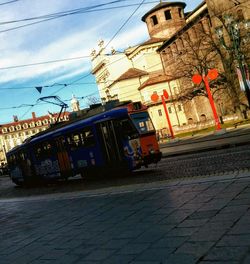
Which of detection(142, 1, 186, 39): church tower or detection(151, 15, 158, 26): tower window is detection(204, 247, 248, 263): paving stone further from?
detection(151, 15, 158, 26): tower window

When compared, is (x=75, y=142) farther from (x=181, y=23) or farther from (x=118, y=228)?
(x=181, y=23)

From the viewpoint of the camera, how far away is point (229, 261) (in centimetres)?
418

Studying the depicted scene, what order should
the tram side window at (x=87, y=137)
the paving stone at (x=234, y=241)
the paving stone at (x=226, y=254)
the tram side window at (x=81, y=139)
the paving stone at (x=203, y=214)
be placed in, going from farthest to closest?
the tram side window at (x=81, y=139) → the tram side window at (x=87, y=137) → the paving stone at (x=203, y=214) → the paving stone at (x=234, y=241) → the paving stone at (x=226, y=254)

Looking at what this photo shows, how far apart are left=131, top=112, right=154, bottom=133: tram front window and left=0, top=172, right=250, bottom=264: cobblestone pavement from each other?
5.37 m

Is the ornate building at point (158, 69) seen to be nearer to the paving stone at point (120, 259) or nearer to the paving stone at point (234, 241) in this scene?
the paving stone at point (234, 241)

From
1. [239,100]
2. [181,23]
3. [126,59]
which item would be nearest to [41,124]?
[126,59]

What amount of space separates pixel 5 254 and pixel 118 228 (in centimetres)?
203

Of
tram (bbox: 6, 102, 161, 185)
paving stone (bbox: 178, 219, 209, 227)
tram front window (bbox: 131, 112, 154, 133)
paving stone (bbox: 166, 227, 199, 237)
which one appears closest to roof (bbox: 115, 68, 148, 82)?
tram (bbox: 6, 102, 161, 185)

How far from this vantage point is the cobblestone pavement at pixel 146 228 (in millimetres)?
4848

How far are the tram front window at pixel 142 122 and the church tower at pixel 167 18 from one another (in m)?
55.6

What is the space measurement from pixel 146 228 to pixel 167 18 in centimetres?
6667

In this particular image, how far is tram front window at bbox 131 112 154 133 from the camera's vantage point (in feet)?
51.0

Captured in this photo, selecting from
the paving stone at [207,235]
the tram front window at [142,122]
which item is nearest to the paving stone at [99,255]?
the paving stone at [207,235]

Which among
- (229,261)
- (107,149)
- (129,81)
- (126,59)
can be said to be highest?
(126,59)
